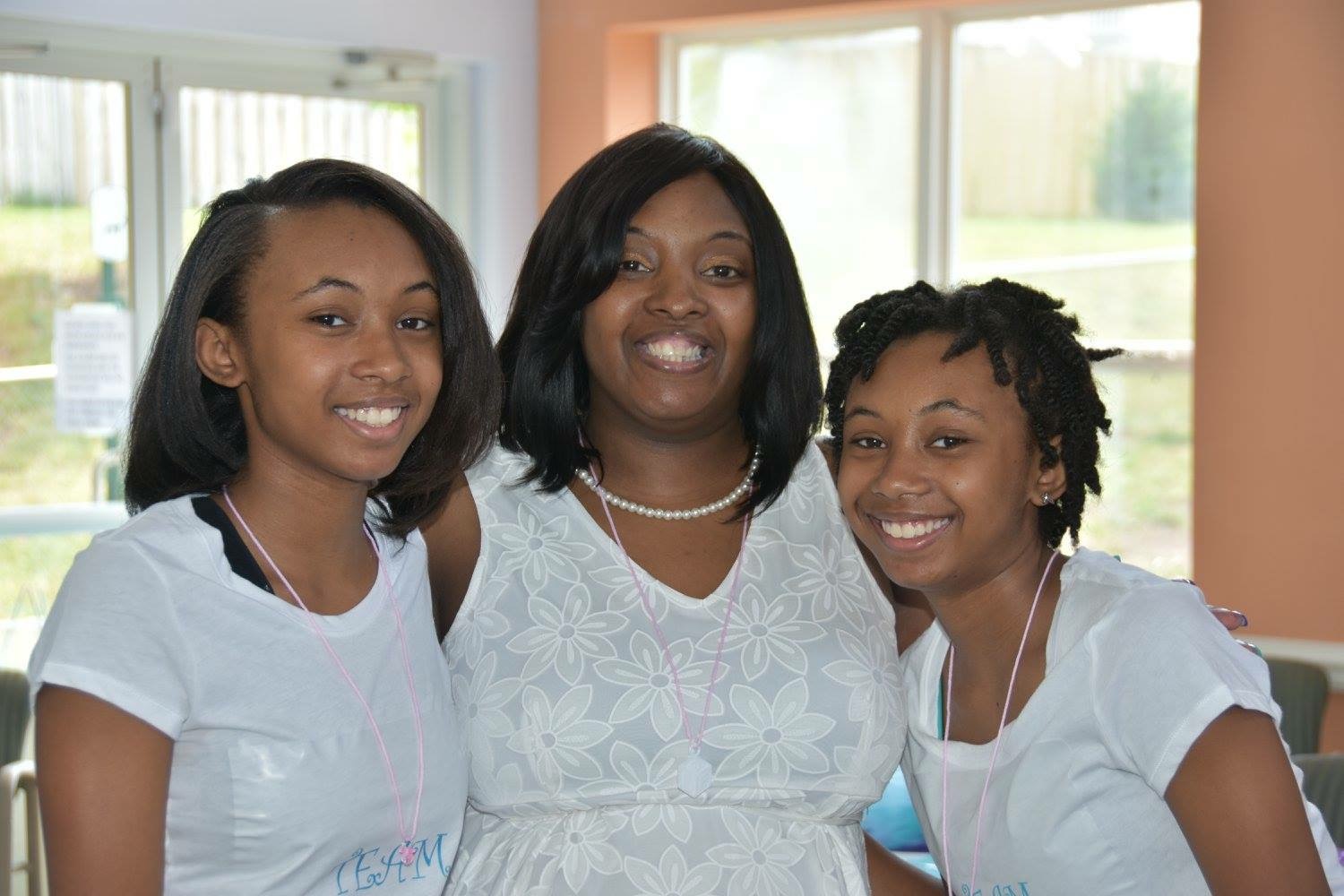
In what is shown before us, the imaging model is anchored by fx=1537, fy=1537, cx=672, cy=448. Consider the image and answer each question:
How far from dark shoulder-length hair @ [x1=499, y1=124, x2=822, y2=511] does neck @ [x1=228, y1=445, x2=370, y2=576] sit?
41cm

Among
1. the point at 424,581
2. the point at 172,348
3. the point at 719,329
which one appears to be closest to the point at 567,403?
the point at 719,329

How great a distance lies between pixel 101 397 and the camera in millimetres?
4840

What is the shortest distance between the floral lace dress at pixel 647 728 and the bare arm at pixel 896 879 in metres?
0.04

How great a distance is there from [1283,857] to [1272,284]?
290 cm

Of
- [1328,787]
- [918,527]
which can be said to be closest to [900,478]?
[918,527]

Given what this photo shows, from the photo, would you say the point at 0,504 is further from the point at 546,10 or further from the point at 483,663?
the point at 483,663

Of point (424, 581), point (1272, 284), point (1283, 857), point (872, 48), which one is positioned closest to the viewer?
point (1283, 857)

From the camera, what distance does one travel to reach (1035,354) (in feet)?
5.66

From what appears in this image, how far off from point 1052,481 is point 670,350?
0.50 meters

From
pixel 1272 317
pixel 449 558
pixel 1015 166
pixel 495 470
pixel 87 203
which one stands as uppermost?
pixel 1015 166

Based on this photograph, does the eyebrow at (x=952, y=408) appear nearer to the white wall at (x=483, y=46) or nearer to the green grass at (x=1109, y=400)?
the green grass at (x=1109, y=400)

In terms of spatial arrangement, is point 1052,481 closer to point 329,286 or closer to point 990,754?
point 990,754

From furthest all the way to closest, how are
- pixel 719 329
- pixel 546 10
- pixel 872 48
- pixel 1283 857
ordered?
pixel 546 10, pixel 872 48, pixel 719 329, pixel 1283 857

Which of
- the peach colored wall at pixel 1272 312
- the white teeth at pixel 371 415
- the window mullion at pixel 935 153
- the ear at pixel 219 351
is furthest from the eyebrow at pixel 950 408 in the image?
the window mullion at pixel 935 153
